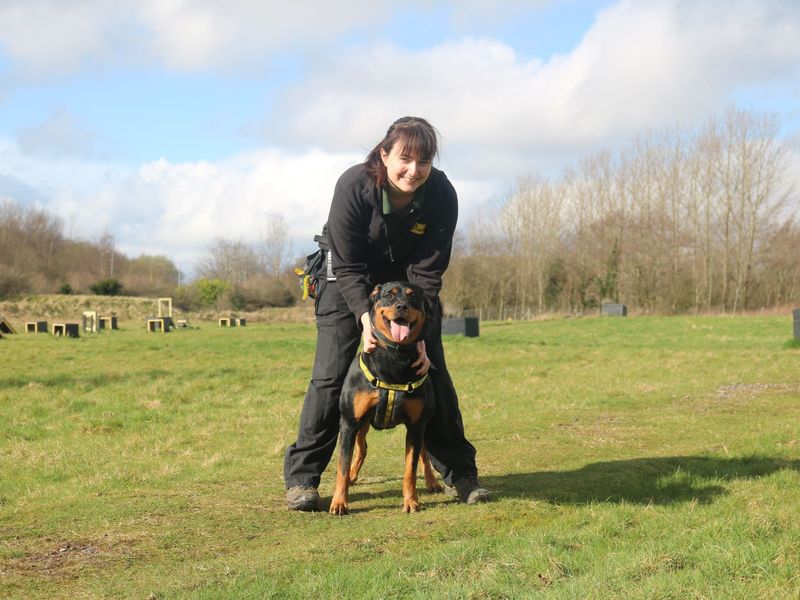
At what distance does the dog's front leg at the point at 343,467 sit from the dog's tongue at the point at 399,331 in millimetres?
642

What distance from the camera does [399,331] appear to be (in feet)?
15.1

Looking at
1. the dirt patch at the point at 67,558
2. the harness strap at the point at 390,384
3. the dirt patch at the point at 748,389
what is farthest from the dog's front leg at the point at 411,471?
the dirt patch at the point at 748,389

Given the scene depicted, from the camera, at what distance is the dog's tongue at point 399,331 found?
461 cm

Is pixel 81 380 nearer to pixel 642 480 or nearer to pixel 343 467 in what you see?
pixel 343 467

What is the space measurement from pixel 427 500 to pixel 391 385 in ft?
3.37

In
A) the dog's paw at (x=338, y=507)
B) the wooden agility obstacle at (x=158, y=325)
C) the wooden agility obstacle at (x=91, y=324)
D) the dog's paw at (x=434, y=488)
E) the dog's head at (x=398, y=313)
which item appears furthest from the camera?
the wooden agility obstacle at (x=158, y=325)

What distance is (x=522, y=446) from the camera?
7508 mm

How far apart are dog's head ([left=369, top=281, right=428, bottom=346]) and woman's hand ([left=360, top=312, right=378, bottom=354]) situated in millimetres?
31

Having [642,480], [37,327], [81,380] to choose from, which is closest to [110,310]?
[37,327]

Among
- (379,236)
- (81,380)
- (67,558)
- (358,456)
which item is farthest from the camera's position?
(81,380)

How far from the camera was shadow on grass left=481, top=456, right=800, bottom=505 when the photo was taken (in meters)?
5.26

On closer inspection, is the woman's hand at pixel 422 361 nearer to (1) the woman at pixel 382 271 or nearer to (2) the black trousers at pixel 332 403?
(1) the woman at pixel 382 271

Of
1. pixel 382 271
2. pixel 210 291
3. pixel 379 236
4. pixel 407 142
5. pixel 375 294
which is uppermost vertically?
pixel 210 291

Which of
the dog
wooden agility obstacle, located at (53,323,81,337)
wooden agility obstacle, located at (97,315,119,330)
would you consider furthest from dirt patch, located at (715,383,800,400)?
wooden agility obstacle, located at (97,315,119,330)
